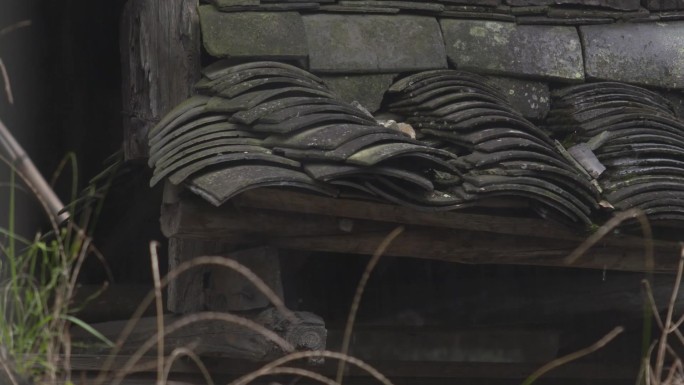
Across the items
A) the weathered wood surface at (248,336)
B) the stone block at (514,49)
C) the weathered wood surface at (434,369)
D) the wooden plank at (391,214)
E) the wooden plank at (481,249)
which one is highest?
the stone block at (514,49)

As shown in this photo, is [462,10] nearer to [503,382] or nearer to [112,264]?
[503,382]

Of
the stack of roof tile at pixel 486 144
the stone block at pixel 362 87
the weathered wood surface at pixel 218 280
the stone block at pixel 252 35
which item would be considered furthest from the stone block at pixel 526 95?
the weathered wood surface at pixel 218 280

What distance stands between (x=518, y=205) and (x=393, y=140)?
538 mm

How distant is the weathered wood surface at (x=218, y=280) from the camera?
421 centimetres

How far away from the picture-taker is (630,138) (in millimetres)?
4457

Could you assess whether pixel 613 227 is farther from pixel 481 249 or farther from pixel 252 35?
pixel 252 35

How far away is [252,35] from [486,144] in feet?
3.36

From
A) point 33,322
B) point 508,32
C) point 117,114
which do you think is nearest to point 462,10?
point 508,32

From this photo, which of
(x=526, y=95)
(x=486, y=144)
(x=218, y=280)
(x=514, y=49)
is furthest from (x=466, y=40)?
(x=218, y=280)

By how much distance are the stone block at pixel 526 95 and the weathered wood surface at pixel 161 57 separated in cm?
123

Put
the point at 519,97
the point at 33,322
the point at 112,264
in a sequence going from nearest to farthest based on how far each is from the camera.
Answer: the point at 33,322 < the point at 519,97 < the point at 112,264

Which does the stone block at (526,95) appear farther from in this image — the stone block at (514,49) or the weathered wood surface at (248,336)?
the weathered wood surface at (248,336)

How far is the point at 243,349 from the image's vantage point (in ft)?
14.0

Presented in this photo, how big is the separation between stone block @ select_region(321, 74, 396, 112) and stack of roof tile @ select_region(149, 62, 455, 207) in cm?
35
